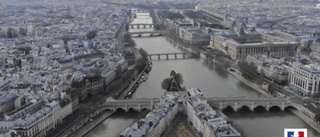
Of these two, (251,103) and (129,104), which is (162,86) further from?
(251,103)

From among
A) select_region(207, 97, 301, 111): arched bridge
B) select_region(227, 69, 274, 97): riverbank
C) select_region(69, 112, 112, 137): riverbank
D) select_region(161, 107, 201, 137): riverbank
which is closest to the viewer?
select_region(161, 107, 201, 137): riverbank

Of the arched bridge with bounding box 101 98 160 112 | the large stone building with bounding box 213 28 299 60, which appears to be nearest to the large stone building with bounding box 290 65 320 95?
the arched bridge with bounding box 101 98 160 112

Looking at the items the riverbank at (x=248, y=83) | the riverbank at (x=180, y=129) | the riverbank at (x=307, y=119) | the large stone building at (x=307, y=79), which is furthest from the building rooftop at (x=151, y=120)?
the large stone building at (x=307, y=79)

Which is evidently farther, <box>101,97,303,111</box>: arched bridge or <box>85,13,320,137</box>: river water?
<box>101,97,303,111</box>: arched bridge

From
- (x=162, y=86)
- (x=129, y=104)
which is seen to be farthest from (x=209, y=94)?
(x=129, y=104)

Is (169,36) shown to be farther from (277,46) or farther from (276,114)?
(276,114)

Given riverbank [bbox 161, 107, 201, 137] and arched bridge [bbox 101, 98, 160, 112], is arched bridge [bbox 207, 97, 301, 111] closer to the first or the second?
riverbank [bbox 161, 107, 201, 137]

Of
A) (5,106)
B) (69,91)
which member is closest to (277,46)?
(69,91)
